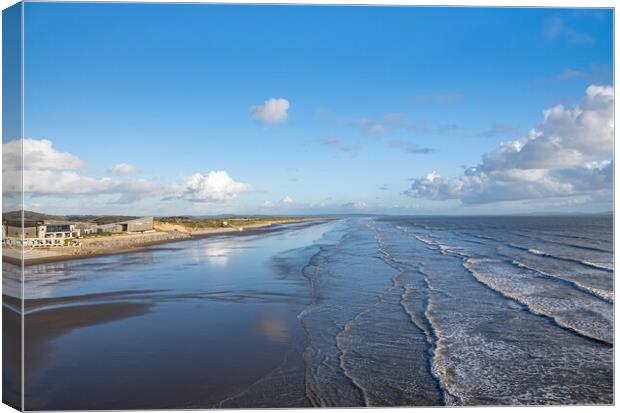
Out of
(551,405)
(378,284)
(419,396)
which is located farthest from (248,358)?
(378,284)

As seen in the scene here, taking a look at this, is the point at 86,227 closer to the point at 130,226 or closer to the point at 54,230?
the point at 130,226

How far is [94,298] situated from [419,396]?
328 inches

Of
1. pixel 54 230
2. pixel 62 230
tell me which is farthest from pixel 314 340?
pixel 62 230

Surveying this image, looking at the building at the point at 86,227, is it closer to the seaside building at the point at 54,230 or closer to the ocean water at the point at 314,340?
the seaside building at the point at 54,230

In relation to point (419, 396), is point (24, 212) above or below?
above

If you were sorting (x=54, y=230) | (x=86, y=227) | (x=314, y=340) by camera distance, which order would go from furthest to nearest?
1. (x=86, y=227)
2. (x=54, y=230)
3. (x=314, y=340)

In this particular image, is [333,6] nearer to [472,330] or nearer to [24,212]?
[24,212]

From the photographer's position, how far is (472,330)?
308 inches

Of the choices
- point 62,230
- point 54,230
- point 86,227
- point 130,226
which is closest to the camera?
point 54,230

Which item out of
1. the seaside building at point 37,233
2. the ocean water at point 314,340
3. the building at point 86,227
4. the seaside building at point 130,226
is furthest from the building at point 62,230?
the seaside building at point 130,226

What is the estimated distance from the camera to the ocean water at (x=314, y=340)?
16.9ft

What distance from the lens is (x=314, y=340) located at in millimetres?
7117

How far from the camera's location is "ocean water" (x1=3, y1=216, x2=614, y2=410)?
5141 mm

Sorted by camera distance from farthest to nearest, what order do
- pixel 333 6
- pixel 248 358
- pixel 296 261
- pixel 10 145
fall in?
pixel 296 261 < pixel 248 358 < pixel 333 6 < pixel 10 145
